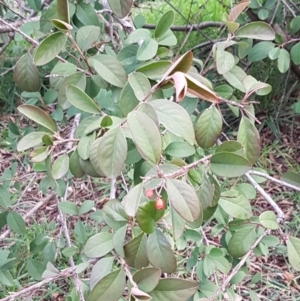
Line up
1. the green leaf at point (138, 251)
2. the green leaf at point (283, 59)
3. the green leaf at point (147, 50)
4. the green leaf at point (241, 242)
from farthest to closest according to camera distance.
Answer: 1. the green leaf at point (283, 59)
2. the green leaf at point (241, 242)
3. the green leaf at point (147, 50)
4. the green leaf at point (138, 251)

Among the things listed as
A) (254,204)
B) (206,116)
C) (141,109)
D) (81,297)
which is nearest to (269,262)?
(254,204)

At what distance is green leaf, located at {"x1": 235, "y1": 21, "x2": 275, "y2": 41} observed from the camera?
2.42 ft

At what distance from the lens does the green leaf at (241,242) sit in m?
0.79

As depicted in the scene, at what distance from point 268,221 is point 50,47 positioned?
1.48ft

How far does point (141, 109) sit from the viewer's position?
1.63 ft

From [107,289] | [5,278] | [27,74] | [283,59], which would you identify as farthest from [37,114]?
[283,59]

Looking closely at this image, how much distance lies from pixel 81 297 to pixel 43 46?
1.32 ft

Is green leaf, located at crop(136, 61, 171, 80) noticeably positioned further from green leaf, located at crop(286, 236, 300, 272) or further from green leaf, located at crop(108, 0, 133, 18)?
green leaf, located at crop(286, 236, 300, 272)

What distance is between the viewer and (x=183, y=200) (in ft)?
1.53

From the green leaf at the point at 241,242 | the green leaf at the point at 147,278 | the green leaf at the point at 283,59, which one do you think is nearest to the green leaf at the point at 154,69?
the green leaf at the point at 147,278

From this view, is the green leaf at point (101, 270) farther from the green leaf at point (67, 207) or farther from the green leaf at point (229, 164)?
the green leaf at point (67, 207)

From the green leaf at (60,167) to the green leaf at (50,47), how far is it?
143 millimetres

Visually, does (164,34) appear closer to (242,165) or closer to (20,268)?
(242,165)

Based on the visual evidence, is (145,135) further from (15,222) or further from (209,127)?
(15,222)
